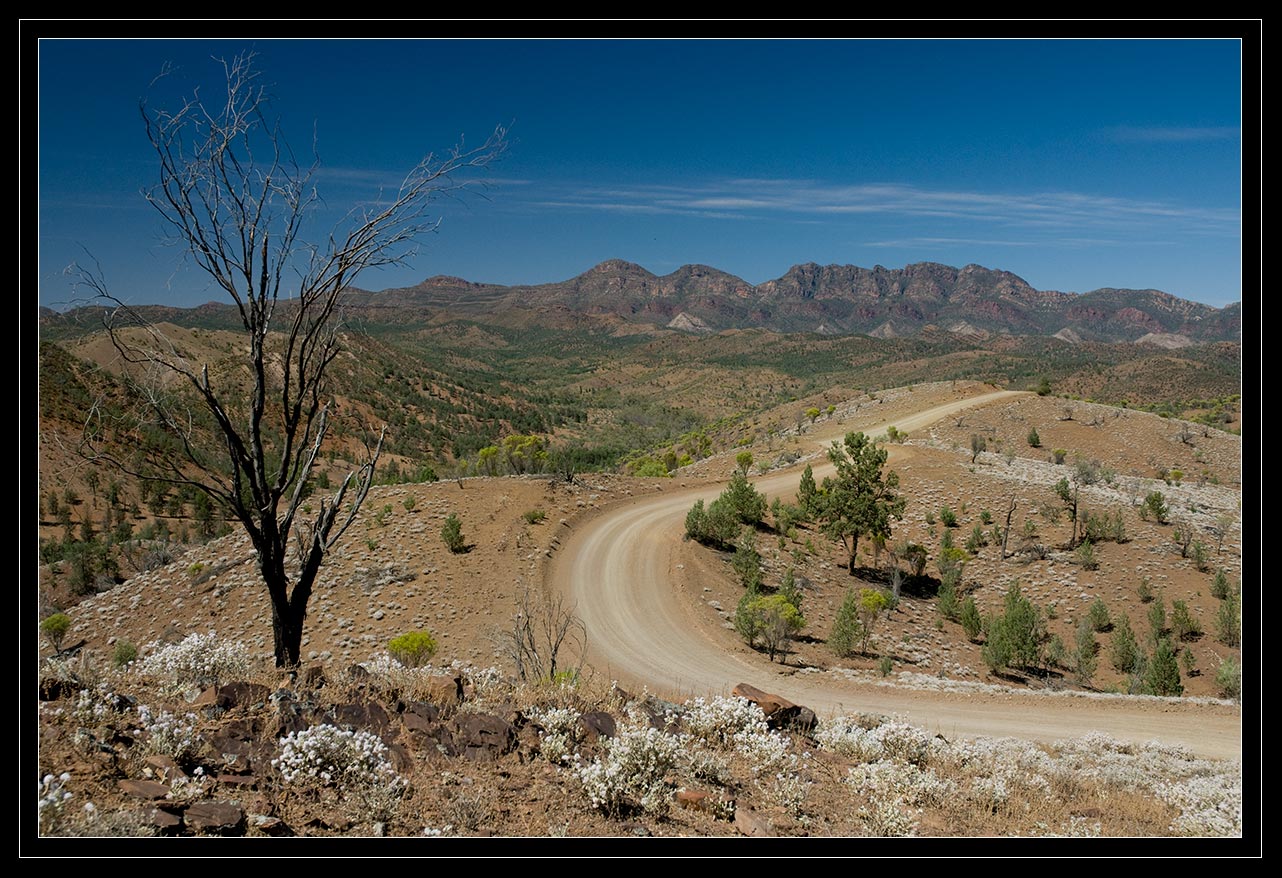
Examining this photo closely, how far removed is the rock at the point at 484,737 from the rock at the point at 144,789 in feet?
7.24

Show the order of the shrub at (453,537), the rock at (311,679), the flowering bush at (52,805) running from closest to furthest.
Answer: the flowering bush at (52,805) < the rock at (311,679) < the shrub at (453,537)

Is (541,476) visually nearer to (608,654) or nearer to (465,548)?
(465,548)

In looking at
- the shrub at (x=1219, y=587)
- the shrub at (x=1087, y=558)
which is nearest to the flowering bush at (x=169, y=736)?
the shrub at (x=1087, y=558)

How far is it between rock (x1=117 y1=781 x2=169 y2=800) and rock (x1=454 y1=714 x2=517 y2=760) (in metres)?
2.21

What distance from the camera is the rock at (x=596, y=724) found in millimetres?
6617

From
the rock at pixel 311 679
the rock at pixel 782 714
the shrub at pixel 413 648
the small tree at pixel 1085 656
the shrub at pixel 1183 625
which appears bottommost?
the small tree at pixel 1085 656

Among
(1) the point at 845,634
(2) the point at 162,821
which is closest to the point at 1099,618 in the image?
(1) the point at 845,634

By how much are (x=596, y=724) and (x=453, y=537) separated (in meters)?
13.5

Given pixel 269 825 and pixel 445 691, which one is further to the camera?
pixel 445 691

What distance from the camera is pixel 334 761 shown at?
17.1 ft

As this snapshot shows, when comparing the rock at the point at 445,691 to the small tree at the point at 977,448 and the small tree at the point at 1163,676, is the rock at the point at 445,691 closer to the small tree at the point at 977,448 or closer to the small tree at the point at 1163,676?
the small tree at the point at 1163,676

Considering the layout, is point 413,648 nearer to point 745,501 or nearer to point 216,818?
point 216,818
